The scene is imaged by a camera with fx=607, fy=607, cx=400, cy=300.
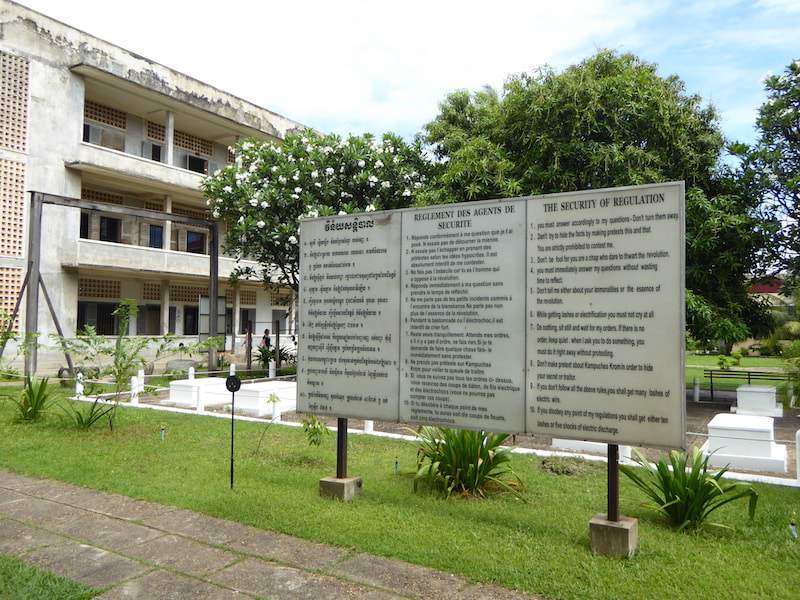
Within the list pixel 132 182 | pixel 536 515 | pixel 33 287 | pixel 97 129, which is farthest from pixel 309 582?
pixel 97 129

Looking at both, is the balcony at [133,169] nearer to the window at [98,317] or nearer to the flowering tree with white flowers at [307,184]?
the window at [98,317]

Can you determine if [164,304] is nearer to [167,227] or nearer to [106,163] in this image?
[167,227]

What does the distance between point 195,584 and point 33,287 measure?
543 inches

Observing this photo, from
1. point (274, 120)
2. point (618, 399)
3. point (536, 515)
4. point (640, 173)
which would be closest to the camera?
point (618, 399)

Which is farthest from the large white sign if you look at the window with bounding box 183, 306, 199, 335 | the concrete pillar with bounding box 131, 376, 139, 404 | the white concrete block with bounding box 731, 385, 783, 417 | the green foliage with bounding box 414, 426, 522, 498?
the window with bounding box 183, 306, 199, 335

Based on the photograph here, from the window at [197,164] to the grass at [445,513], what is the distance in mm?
22584

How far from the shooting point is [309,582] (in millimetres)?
4043

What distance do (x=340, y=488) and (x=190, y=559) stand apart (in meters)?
1.74

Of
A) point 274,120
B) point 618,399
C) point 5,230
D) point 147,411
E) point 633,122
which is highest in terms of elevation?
point 274,120

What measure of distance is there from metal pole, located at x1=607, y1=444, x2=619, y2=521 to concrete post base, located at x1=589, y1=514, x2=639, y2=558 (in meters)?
0.06

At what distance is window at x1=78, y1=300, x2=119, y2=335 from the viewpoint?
24734mm

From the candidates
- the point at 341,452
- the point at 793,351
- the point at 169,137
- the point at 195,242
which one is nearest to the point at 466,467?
the point at 341,452

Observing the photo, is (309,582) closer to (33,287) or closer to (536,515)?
(536,515)

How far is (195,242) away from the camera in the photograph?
30.3m
